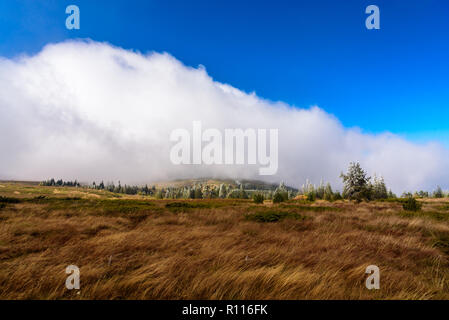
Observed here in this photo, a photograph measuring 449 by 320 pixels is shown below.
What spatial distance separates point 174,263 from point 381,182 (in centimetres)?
9302

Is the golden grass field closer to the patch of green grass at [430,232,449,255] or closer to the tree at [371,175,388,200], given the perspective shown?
the patch of green grass at [430,232,449,255]

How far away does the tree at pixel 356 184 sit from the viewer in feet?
137

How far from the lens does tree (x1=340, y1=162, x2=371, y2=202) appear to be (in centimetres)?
4178

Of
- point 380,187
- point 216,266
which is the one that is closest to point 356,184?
point 380,187

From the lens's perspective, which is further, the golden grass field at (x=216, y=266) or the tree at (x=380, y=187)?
the tree at (x=380, y=187)

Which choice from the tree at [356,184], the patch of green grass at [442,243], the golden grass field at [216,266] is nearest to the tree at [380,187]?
the tree at [356,184]

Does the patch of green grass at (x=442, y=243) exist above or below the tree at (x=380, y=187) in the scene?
above

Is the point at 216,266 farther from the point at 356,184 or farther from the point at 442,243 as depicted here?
the point at 356,184

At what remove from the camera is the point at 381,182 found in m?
74.3

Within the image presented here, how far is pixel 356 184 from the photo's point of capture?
42.4m

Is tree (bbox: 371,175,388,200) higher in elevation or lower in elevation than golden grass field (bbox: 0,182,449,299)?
lower

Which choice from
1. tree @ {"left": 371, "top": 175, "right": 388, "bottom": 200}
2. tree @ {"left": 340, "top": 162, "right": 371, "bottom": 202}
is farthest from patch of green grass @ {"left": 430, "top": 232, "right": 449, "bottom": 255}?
tree @ {"left": 371, "top": 175, "right": 388, "bottom": 200}

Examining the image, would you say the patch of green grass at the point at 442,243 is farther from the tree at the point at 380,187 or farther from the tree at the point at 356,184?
the tree at the point at 380,187

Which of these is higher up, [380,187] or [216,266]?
[216,266]
